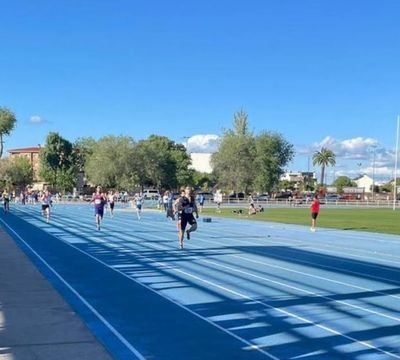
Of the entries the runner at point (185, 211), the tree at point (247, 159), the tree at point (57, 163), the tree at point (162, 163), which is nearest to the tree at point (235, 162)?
the tree at point (247, 159)

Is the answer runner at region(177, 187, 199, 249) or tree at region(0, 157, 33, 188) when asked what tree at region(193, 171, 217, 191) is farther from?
runner at region(177, 187, 199, 249)

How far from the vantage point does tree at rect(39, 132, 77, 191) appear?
105688 millimetres

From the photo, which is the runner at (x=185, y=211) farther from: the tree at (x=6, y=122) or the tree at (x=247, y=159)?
the tree at (x=247, y=159)

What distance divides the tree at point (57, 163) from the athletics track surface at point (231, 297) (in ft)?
291

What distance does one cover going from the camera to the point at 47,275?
11.8 m

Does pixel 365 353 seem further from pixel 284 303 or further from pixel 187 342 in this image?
pixel 284 303

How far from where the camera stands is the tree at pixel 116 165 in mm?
89750

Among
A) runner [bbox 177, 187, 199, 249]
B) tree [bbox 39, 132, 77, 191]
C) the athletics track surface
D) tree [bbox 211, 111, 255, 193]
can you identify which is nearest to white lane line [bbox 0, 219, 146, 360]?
the athletics track surface

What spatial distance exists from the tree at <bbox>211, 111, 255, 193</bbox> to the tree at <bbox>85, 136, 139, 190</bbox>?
11764 millimetres

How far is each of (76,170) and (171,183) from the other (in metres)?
18.9

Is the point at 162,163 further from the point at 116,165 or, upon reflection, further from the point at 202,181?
the point at 202,181

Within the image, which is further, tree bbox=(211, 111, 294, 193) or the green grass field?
tree bbox=(211, 111, 294, 193)

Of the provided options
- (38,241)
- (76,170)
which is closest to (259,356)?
(38,241)

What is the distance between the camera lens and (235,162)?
88312 mm
